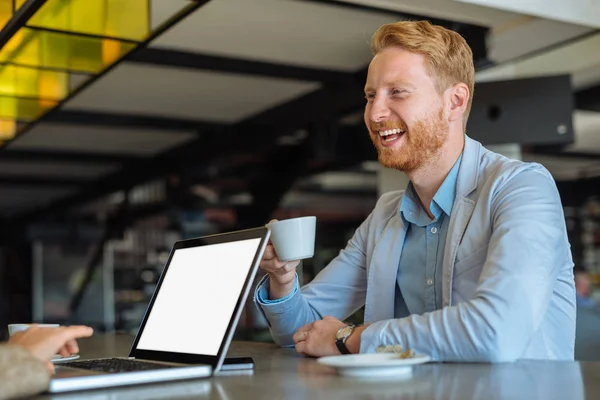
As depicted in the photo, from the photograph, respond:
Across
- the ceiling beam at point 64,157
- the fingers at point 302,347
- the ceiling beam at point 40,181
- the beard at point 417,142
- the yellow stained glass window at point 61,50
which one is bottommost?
the fingers at point 302,347

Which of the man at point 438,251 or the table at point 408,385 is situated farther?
the man at point 438,251

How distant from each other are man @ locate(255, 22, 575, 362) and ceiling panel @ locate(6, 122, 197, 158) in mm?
5412

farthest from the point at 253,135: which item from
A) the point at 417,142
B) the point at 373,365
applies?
the point at 373,365

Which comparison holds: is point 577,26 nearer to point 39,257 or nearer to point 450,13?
point 450,13

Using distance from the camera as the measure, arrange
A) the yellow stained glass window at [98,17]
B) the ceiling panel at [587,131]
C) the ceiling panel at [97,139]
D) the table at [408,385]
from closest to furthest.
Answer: the table at [408,385], the yellow stained glass window at [98,17], the ceiling panel at [587,131], the ceiling panel at [97,139]

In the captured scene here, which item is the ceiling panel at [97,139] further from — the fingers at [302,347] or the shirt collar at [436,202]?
the fingers at [302,347]

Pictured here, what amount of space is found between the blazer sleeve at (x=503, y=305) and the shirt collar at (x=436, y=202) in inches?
8.6

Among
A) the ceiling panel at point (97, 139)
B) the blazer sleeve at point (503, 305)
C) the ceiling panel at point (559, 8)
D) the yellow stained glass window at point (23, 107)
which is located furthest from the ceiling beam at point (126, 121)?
the blazer sleeve at point (503, 305)

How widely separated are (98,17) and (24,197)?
32.7ft

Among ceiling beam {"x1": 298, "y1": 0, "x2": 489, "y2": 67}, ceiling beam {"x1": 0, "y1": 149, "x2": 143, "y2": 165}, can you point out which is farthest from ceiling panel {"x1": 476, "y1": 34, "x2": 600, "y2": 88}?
ceiling beam {"x1": 0, "y1": 149, "x2": 143, "y2": 165}

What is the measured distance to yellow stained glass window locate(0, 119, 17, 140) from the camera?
526 centimetres

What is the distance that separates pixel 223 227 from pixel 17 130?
6.00 m

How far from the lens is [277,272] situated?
1.73 meters

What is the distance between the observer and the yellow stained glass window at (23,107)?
15.2 feet
